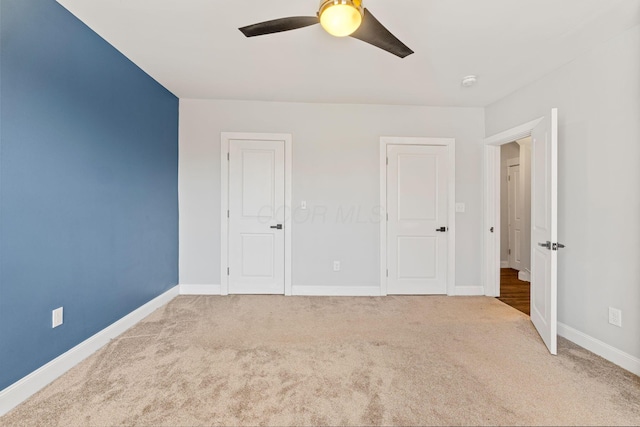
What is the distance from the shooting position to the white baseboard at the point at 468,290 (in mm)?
3611

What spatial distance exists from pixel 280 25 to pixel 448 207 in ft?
9.78

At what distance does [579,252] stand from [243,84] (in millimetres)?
3578

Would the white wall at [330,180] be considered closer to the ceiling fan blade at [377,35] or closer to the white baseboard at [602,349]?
the white baseboard at [602,349]

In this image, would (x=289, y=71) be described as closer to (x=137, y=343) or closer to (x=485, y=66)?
(x=485, y=66)

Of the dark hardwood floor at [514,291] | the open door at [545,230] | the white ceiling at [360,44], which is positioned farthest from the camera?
the dark hardwood floor at [514,291]

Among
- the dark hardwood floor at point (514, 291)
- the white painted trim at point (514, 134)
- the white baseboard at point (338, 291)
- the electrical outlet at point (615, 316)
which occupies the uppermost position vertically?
the white painted trim at point (514, 134)

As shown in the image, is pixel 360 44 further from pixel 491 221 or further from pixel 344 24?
pixel 491 221

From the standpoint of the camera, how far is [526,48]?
7.46 feet

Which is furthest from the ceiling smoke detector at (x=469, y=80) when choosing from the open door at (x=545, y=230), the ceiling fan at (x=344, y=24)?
the ceiling fan at (x=344, y=24)

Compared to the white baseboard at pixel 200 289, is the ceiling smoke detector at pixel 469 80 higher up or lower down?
higher up

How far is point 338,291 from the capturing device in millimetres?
3613

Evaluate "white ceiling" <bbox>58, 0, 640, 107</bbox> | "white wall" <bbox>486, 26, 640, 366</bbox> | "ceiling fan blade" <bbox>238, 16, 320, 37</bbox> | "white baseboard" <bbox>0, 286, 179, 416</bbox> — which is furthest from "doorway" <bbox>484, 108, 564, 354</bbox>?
"white baseboard" <bbox>0, 286, 179, 416</bbox>

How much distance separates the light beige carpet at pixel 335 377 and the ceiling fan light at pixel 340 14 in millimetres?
2063

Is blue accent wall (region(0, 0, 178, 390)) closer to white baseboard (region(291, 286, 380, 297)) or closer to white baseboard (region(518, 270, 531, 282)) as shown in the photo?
white baseboard (region(291, 286, 380, 297))
